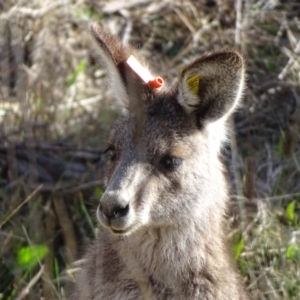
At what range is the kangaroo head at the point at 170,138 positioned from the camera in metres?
3.93

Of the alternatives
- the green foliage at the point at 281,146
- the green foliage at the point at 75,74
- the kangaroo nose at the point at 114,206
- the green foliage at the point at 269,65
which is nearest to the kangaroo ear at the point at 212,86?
the kangaroo nose at the point at 114,206

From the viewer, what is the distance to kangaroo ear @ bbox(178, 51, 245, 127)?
3998 millimetres

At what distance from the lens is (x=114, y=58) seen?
14.0ft

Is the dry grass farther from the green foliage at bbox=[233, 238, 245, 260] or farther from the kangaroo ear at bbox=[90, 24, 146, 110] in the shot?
the kangaroo ear at bbox=[90, 24, 146, 110]

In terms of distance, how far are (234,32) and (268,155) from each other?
54.5 inches

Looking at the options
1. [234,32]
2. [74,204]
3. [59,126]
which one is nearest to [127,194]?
[74,204]

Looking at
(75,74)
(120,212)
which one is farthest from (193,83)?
(75,74)

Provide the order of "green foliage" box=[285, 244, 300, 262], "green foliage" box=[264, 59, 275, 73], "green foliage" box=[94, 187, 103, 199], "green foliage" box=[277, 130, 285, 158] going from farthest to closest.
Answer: "green foliage" box=[264, 59, 275, 73] < "green foliage" box=[277, 130, 285, 158] < "green foliage" box=[94, 187, 103, 199] < "green foliage" box=[285, 244, 300, 262]

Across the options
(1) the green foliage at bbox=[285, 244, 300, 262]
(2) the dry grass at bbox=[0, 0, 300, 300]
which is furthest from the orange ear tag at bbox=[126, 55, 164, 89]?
(1) the green foliage at bbox=[285, 244, 300, 262]

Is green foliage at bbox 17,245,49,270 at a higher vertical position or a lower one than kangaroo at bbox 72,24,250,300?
lower

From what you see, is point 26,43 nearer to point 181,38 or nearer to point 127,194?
point 181,38

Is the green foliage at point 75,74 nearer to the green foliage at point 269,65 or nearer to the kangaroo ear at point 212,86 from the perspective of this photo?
the green foliage at point 269,65

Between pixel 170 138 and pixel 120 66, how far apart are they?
1.56 feet

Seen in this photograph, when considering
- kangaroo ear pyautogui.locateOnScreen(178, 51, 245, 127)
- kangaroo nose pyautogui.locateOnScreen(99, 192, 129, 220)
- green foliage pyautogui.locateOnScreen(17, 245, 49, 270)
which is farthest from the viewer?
green foliage pyautogui.locateOnScreen(17, 245, 49, 270)
